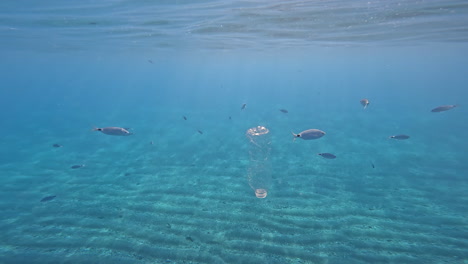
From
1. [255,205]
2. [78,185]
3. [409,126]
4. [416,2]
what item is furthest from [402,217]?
[409,126]

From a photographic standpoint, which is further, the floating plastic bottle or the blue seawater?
the floating plastic bottle

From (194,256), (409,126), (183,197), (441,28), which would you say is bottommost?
(409,126)

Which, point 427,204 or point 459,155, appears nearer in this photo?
point 427,204

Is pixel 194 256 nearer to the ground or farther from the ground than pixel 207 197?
farther from the ground

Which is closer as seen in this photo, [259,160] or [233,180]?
[233,180]

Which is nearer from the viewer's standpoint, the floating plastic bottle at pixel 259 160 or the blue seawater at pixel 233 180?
the blue seawater at pixel 233 180

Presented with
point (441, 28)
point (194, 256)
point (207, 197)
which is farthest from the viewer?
point (441, 28)

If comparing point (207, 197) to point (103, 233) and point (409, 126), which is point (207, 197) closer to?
point (103, 233)

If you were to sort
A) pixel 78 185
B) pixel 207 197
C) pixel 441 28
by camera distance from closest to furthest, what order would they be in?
1. pixel 207 197
2. pixel 78 185
3. pixel 441 28
